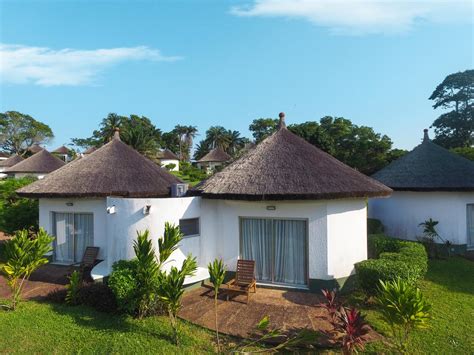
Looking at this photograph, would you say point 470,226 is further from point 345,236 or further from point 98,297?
point 98,297

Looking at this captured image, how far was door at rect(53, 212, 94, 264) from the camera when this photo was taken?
1374 centimetres

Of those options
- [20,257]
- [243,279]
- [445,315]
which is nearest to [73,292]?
[20,257]

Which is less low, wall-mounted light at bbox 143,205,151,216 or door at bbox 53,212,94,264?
wall-mounted light at bbox 143,205,151,216

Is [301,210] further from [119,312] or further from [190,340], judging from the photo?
[119,312]

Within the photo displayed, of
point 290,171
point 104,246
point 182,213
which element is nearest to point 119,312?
point 182,213

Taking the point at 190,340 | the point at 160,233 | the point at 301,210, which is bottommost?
the point at 190,340

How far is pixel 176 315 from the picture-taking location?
28.9 feet

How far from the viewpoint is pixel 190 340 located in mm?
7812

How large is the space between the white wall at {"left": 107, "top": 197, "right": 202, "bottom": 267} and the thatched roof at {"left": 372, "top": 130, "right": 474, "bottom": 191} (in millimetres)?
11608

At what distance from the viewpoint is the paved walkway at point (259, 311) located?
827 cm

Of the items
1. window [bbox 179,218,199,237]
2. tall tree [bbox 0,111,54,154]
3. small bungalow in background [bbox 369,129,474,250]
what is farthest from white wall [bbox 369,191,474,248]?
tall tree [bbox 0,111,54,154]

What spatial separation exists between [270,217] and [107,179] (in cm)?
720

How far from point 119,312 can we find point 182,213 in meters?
3.44

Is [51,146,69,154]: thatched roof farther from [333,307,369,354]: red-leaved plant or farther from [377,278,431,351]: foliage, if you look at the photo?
[377,278,431,351]: foliage
